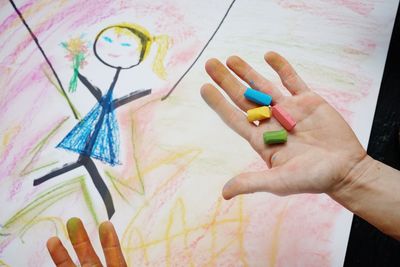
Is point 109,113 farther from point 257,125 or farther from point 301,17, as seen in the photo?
point 301,17

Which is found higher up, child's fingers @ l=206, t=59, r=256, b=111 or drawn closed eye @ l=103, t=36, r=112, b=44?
drawn closed eye @ l=103, t=36, r=112, b=44

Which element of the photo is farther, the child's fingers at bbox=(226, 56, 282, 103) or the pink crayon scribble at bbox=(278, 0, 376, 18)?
the pink crayon scribble at bbox=(278, 0, 376, 18)

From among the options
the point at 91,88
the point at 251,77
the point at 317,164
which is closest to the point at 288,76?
the point at 251,77

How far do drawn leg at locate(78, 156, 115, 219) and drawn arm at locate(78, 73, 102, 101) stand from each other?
0.16 m

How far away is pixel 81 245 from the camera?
2.04 ft

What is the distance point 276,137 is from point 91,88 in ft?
1.57

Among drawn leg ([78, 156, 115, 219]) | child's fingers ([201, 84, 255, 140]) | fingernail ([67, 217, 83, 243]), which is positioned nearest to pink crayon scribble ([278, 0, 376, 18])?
child's fingers ([201, 84, 255, 140])

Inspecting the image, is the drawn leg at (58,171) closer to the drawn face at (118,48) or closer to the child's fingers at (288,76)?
the drawn face at (118,48)

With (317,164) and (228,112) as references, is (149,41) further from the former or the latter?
(317,164)

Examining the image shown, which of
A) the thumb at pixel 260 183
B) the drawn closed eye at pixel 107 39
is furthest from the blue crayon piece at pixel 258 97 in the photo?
the drawn closed eye at pixel 107 39

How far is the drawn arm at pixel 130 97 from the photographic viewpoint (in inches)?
34.5

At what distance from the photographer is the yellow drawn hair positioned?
36.3 inches

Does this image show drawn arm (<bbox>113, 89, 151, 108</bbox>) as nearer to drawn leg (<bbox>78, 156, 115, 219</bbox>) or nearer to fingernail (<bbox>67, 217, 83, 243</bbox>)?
drawn leg (<bbox>78, 156, 115, 219</bbox>)

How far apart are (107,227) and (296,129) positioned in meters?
0.37
